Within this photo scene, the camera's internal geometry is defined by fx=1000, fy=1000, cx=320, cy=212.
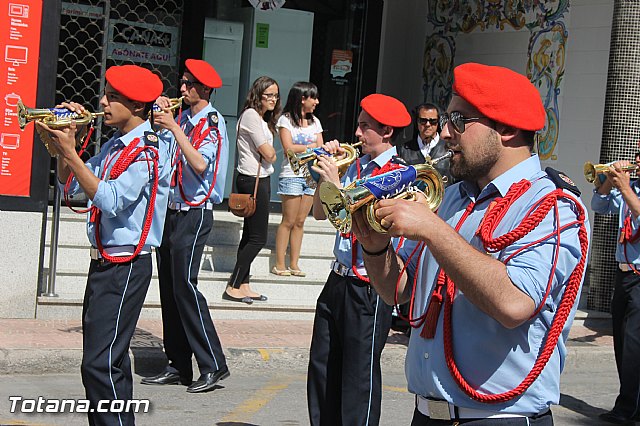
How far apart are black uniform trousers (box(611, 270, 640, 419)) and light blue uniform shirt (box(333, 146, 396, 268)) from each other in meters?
2.59

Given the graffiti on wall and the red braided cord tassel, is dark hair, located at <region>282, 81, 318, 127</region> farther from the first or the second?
the red braided cord tassel

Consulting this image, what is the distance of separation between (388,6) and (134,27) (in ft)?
11.7

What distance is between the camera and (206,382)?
6.99 m

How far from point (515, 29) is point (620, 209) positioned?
5.65m

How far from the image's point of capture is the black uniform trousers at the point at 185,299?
6.95 metres

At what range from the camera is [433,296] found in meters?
3.05

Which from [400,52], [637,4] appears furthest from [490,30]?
[637,4]

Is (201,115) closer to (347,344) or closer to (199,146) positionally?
(199,146)

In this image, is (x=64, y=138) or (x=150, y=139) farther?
(x=150, y=139)

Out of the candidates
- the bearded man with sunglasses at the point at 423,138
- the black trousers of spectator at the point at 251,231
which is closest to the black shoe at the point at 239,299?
the black trousers of spectator at the point at 251,231

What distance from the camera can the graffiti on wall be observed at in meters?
12.0

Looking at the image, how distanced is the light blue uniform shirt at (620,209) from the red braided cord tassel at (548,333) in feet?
14.5

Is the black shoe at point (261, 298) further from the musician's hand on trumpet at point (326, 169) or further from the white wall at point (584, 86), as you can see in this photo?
the musician's hand on trumpet at point (326, 169)

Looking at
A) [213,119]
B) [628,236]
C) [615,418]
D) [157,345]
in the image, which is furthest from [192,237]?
[615,418]
